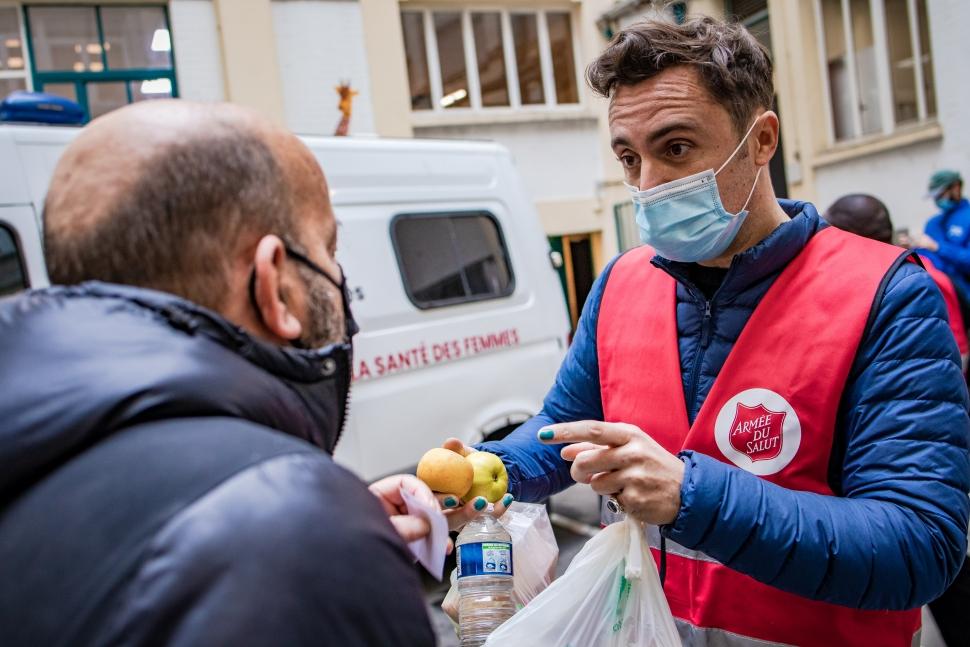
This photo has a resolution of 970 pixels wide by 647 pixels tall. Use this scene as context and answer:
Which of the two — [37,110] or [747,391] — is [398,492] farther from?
[37,110]

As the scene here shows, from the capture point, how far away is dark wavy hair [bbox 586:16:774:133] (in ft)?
5.59

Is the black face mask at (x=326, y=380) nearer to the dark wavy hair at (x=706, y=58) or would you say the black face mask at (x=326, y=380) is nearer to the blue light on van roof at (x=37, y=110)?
the dark wavy hair at (x=706, y=58)

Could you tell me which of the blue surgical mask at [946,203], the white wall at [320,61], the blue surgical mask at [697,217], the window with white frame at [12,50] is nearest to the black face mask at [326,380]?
the blue surgical mask at [697,217]

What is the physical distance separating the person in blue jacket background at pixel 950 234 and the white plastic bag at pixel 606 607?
4.67 m

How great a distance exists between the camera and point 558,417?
2.04 meters

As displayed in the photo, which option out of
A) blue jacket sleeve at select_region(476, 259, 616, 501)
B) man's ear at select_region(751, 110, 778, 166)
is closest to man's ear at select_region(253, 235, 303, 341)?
blue jacket sleeve at select_region(476, 259, 616, 501)

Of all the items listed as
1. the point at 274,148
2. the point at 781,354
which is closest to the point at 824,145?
the point at 781,354

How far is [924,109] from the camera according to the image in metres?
8.42

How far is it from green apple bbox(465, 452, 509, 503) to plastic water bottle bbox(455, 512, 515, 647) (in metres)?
0.05

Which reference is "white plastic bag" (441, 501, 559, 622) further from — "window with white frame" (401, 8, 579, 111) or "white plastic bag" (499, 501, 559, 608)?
"window with white frame" (401, 8, 579, 111)

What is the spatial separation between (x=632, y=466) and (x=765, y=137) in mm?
916

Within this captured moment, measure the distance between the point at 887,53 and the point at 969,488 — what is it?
349 inches

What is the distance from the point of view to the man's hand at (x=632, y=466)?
1.36 meters

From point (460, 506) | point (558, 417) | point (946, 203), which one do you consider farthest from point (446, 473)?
point (946, 203)
